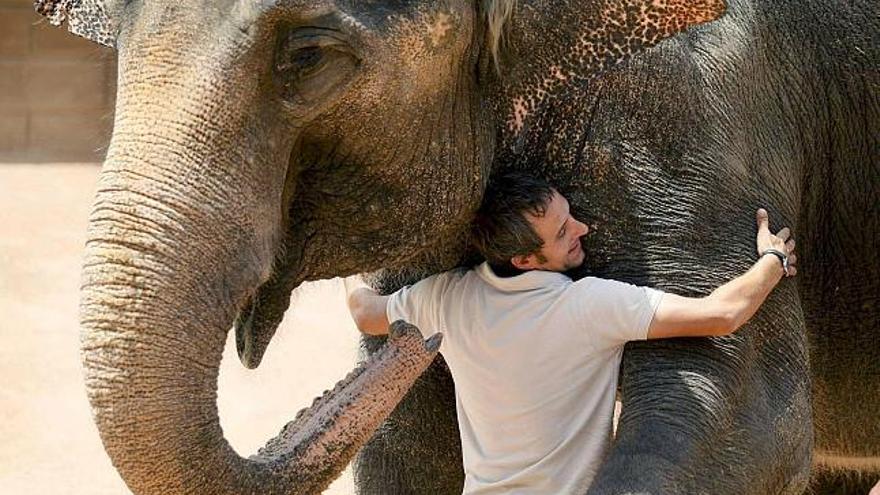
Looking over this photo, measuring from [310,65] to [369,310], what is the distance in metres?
0.93

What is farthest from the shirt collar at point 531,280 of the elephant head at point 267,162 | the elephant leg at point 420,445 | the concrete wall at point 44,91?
the concrete wall at point 44,91

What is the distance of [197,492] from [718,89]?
137 cm

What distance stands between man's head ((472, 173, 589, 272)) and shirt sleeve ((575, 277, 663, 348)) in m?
0.09

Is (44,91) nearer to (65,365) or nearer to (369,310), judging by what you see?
(65,365)

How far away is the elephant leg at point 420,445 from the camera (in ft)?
14.6

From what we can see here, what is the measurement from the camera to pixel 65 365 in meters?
7.98

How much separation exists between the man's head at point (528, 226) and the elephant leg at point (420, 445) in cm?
50

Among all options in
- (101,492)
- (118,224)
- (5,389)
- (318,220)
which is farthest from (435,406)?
(5,389)

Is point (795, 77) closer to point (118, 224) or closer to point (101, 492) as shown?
point (118, 224)

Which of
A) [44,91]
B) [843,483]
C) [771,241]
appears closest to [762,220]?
[771,241]

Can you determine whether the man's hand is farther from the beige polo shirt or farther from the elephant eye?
the elephant eye

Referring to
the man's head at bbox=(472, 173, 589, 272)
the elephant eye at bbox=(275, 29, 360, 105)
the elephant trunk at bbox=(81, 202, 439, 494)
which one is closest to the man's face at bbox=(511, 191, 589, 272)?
the man's head at bbox=(472, 173, 589, 272)

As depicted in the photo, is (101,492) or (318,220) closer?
(318,220)

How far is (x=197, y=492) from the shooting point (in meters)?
3.23
